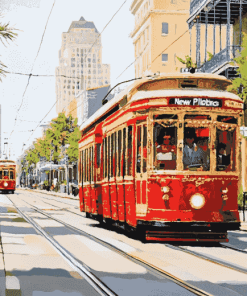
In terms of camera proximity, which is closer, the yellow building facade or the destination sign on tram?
the destination sign on tram

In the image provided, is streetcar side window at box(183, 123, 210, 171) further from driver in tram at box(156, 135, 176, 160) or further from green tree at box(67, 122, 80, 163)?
green tree at box(67, 122, 80, 163)

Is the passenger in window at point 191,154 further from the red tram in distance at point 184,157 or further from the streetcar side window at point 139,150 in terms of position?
the streetcar side window at point 139,150

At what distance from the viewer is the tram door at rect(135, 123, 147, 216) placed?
41.7 ft

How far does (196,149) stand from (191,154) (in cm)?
13

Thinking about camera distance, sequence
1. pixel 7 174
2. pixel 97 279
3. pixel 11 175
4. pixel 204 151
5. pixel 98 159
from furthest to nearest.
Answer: pixel 11 175
pixel 7 174
pixel 98 159
pixel 204 151
pixel 97 279

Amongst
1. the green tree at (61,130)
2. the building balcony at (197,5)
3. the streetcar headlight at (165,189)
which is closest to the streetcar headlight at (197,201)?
the streetcar headlight at (165,189)

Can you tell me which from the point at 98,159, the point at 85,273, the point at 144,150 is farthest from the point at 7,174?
the point at 85,273

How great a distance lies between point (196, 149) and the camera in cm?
1255

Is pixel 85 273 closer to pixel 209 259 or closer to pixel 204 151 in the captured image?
pixel 209 259

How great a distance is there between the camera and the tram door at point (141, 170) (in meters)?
12.7

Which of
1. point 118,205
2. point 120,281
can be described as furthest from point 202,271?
point 118,205

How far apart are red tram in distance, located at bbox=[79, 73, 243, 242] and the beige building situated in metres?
61.4

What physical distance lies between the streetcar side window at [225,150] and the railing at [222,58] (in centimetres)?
1752

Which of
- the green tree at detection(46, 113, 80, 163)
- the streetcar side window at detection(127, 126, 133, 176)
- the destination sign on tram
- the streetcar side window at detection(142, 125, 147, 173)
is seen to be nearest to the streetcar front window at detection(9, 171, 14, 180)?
the green tree at detection(46, 113, 80, 163)
